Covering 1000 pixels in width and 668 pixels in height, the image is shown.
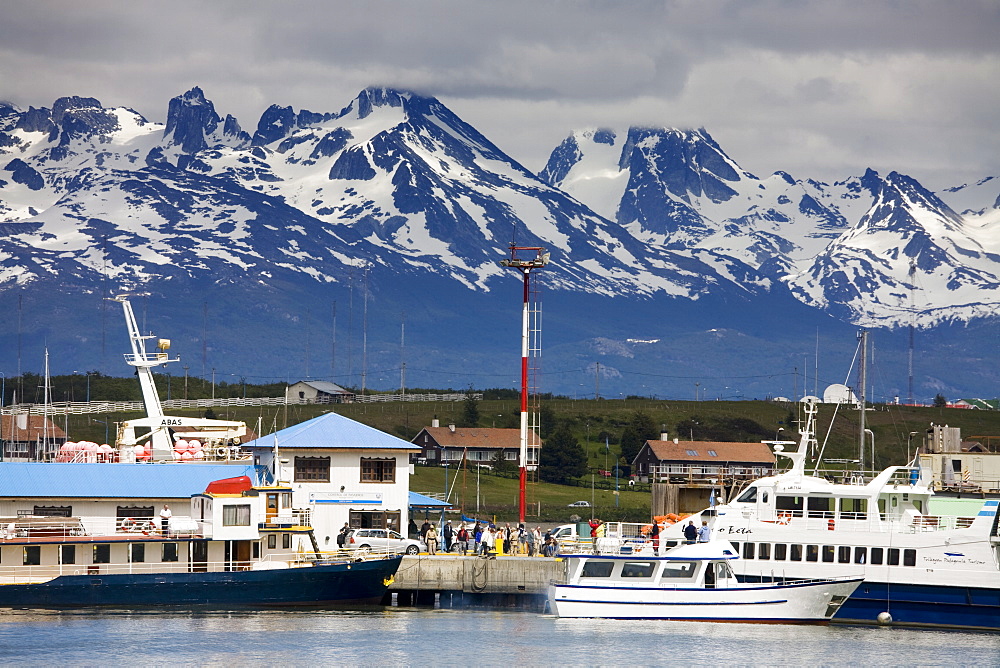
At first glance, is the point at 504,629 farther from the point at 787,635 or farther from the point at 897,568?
the point at 897,568

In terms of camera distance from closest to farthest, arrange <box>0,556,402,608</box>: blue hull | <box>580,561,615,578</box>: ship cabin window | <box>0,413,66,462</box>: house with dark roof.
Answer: <box>580,561,615,578</box>: ship cabin window < <box>0,556,402,608</box>: blue hull < <box>0,413,66,462</box>: house with dark roof

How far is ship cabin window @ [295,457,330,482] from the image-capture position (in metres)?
80.2

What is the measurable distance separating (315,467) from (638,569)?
21250 mm

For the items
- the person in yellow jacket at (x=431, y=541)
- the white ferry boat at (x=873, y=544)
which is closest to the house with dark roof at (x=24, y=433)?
the person in yellow jacket at (x=431, y=541)

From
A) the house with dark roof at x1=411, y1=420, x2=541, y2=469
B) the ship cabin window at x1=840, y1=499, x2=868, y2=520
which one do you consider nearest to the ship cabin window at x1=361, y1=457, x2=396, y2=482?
the ship cabin window at x1=840, y1=499, x2=868, y2=520

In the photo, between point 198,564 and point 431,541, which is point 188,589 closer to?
point 198,564

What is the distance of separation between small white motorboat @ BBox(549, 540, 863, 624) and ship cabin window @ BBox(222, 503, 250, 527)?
1310 cm

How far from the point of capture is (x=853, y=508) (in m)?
66.5

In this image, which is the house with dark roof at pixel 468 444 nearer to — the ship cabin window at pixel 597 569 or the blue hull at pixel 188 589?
the blue hull at pixel 188 589

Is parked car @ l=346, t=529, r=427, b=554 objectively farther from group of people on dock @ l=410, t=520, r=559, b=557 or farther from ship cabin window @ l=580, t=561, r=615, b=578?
ship cabin window @ l=580, t=561, r=615, b=578

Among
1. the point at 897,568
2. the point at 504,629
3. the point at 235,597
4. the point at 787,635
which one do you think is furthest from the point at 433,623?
the point at 897,568

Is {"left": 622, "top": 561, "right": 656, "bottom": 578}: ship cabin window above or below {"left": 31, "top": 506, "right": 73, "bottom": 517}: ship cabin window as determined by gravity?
below

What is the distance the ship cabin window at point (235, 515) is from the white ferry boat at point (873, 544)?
16.9m

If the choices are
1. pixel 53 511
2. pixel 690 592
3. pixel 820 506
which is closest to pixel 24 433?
pixel 53 511
